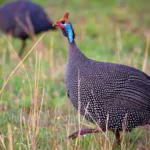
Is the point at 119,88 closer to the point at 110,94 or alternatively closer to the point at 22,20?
the point at 110,94

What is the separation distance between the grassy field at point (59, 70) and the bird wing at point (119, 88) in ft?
0.95

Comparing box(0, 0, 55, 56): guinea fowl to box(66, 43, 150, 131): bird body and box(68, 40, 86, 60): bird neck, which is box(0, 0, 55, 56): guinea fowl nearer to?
box(68, 40, 86, 60): bird neck

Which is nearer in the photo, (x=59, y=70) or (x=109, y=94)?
(x=109, y=94)

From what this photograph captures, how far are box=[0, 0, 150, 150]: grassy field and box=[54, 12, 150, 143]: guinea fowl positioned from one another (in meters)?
0.16

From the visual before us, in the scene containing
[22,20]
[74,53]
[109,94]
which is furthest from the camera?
[22,20]

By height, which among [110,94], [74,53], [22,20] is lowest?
[110,94]

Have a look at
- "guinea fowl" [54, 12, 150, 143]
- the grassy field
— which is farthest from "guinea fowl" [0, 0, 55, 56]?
"guinea fowl" [54, 12, 150, 143]

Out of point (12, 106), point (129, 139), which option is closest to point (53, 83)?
point (12, 106)

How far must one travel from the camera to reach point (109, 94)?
14.4 feet

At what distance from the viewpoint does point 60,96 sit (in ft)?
20.6

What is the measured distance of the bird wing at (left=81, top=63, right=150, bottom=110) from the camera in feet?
14.4

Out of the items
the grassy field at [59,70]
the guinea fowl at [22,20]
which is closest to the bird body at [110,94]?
the grassy field at [59,70]

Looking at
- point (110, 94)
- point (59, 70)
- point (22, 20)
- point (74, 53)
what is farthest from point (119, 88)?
point (22, 20)

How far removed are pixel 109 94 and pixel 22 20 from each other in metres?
4.53
